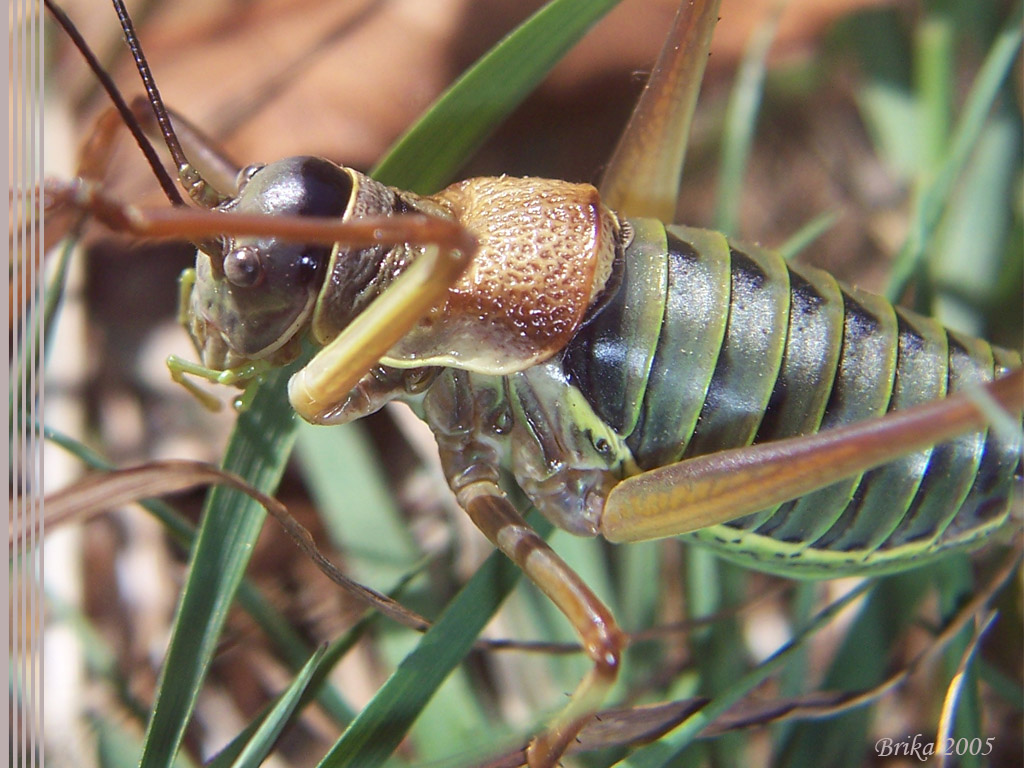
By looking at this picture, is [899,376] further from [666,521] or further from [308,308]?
[308,308]

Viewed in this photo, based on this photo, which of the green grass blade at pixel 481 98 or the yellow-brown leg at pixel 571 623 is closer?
the yellow-brown leg at pixel 571 623

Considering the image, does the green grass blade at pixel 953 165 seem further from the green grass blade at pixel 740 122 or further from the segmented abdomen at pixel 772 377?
the segmented abdomen at pixel 772 377

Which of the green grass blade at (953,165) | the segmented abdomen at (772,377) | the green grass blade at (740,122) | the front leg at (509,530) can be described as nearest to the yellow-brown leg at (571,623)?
the front leg at (509,530)

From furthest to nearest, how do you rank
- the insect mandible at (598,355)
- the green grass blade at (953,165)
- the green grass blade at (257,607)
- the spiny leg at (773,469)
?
the green grass blade at (953,165) → the green grass blade at (257,607) → the insect mandible at (598,355) → the spiny leg at (773,469)

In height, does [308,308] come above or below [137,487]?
above

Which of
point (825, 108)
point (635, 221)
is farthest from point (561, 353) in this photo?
point (825, 108)

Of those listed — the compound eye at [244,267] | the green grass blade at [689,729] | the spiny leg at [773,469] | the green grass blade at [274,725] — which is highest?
the compound eye at [244,267]

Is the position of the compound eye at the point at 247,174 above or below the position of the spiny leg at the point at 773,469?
above

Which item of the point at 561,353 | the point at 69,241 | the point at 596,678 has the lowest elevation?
the point at 596,678
